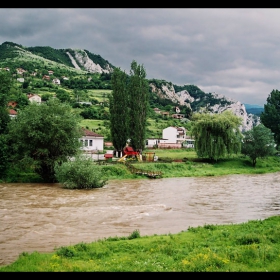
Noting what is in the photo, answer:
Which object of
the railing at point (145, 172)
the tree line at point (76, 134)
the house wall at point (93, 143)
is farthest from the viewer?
the house wall at point (93, 143)

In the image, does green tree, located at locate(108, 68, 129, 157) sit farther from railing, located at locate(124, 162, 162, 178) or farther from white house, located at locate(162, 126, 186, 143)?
white house, located at locate(162, 126, 186, 143)

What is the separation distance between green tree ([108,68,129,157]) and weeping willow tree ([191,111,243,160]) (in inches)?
487

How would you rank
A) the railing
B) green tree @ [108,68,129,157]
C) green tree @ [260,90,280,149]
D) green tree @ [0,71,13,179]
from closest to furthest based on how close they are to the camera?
green tree @ [0,71,13,179] < the railing < green tree @ [108,68,129,157] < green tree @ [260,90,280,149]

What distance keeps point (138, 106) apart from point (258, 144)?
21.9 meters

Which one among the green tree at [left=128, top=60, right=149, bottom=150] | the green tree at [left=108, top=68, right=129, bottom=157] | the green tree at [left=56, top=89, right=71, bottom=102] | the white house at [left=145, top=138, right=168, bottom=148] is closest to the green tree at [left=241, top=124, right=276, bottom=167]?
the green tree at [left=128, top=60, right=149, bottom=150]

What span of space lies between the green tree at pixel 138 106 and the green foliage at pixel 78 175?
19564mm

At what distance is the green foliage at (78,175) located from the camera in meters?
34.8

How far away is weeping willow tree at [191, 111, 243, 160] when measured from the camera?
56.3 metres

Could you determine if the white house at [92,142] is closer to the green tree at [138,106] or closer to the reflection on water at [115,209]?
the green tree at [138,106]

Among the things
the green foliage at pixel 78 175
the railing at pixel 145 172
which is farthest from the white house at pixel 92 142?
the green foliage at pixel 78 175

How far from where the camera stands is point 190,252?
12.1m
